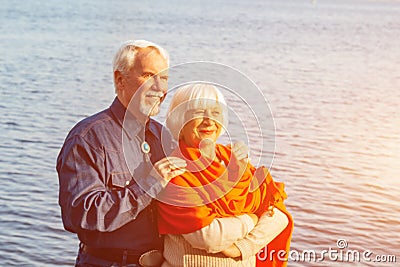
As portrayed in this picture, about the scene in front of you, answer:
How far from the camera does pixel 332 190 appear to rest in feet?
31.1

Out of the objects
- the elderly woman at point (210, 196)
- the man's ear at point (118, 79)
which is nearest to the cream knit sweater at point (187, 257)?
the elderly woman at point (210, 196)

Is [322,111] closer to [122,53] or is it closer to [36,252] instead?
[36,252]

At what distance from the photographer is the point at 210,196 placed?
3160 millimetres

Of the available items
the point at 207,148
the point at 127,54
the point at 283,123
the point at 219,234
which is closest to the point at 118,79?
the point at 127,54

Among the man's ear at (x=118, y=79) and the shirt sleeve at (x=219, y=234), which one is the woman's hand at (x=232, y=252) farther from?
the man's ear at (x=118, y=79)

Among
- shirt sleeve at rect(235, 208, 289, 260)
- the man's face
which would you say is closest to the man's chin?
the man's face

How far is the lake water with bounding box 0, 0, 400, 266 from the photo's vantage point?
8.07m

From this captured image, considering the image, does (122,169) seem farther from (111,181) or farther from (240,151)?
(240,151)

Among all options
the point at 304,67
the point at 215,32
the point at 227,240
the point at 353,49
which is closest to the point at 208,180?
the point at 227,240

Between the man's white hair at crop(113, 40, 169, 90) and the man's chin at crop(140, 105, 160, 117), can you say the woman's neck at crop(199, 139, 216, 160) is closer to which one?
the man's chin at crop(140, 105, 160, 117)

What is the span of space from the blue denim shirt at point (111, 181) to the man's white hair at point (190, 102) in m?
0.11

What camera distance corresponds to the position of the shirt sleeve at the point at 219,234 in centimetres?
313

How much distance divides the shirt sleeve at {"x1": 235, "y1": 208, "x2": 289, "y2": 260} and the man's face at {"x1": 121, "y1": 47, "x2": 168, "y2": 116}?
23.0 inches

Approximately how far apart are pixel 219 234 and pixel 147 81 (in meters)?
0.63
